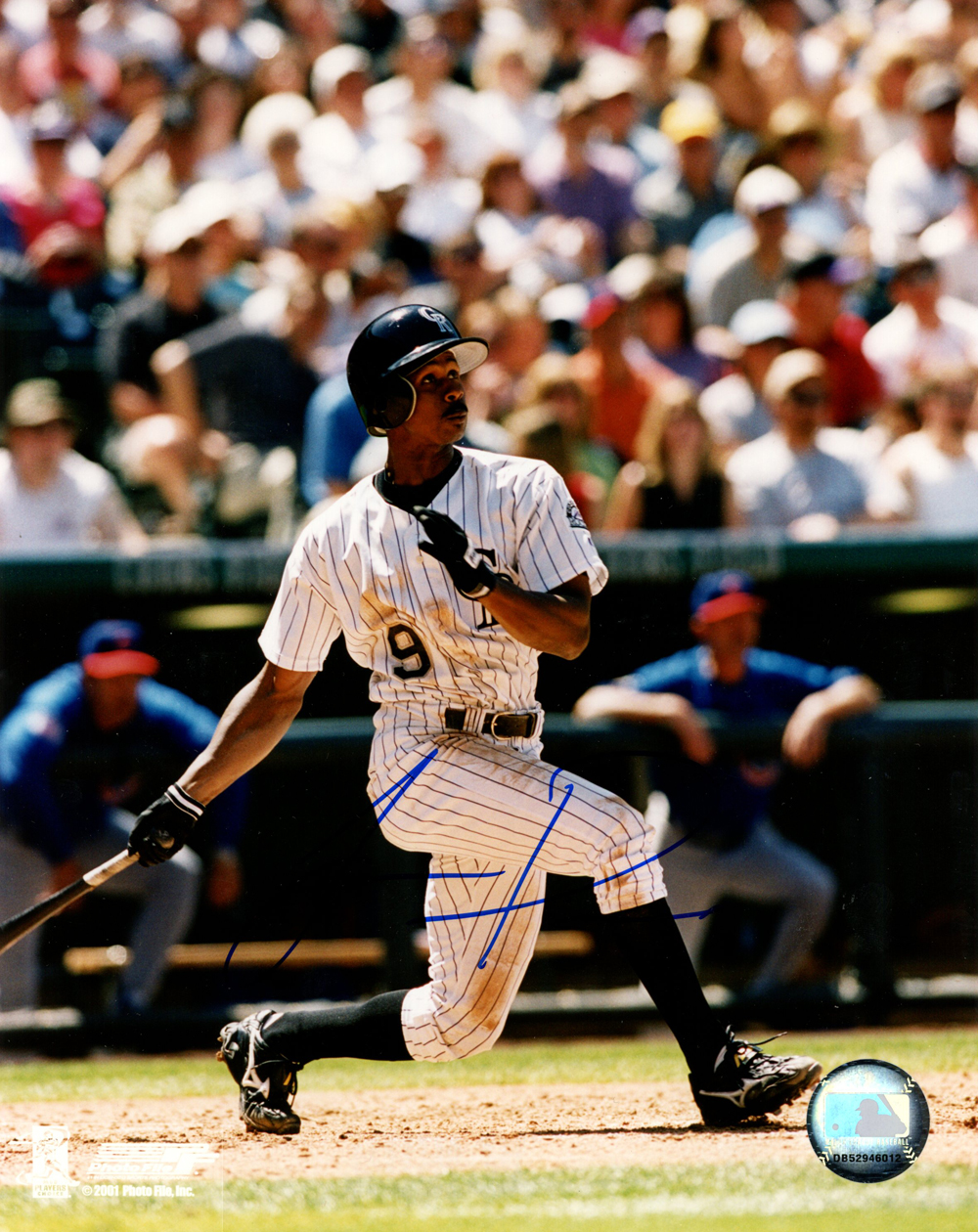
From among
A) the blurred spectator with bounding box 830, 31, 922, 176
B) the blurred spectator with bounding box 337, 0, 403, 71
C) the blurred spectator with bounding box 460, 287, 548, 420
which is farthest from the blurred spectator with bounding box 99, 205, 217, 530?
the blurred spectator with bounding box 830, 31, 922, 176

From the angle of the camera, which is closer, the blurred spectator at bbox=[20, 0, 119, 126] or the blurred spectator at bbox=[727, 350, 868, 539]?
the blurred spectator at bbox=[727, 350, 868, 539]

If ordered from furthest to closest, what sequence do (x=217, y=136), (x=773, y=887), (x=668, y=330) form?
(x=217, y=136) < (x=668, y=330) < (x=773, y=887)

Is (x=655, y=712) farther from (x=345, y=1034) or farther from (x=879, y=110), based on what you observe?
(x=879, y=110)

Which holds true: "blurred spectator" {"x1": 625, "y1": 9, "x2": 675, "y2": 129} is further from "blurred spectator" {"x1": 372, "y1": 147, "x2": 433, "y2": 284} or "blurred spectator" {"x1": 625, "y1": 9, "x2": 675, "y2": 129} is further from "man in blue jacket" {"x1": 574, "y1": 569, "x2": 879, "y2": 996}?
"man in blue jacket" {"x1": 574, "y1": 569, "x2": 879, "y2": 996}

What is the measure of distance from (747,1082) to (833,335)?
11.0ft

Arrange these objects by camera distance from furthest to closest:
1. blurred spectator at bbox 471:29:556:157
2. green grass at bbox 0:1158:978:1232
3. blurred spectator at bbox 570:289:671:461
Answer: blurred spectator at bbox 471:29:556:157 < blurred spectator at bbox 570:289:671:461 < green grass at bbox 0:1158:978:1232

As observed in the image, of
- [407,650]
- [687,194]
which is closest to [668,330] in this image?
[687,194]

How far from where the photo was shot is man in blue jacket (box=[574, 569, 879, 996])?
Answer: 444cm

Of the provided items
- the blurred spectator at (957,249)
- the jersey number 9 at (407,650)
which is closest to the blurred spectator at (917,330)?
the blurred spectator at (957,249)

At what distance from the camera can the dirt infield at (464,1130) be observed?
3.05 m

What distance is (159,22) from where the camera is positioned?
728cm

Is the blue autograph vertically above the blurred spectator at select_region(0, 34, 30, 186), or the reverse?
the blurred spectator at select_region(0, 34, 30, 186)

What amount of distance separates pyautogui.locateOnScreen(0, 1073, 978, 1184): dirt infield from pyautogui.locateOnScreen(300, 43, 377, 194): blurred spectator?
382 centimetres

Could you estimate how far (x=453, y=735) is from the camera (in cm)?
319
